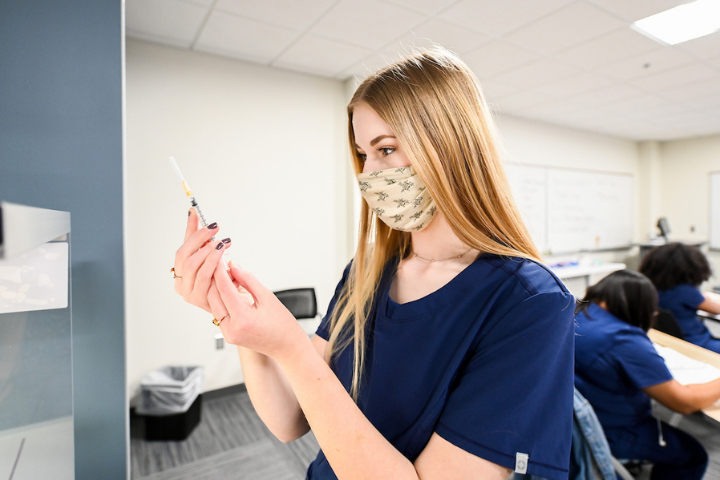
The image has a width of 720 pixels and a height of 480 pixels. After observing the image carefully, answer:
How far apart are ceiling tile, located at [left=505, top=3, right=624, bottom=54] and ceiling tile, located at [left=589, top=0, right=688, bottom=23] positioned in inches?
1.9

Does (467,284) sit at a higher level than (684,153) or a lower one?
lower

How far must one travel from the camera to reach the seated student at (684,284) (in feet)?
8.00

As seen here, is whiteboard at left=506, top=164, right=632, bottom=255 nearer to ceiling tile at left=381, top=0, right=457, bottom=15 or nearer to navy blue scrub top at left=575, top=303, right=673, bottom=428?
ceiling tile at left=381, top=0, right=457, bottom=15

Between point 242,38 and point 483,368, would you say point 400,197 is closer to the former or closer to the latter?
point 483,368

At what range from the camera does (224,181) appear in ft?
9.37

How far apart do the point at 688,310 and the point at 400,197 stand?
8.72 ft

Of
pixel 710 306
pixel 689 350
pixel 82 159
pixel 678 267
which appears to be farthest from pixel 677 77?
pixel 82 159

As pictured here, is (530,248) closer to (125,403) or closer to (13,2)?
(125,403)

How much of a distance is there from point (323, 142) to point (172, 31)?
1310 mm

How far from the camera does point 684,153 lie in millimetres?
6020

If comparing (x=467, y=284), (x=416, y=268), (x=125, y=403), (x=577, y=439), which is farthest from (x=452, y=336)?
(x=125, y=403)

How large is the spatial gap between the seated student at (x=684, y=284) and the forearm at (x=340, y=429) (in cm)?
270

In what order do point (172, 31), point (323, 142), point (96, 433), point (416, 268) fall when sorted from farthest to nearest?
point (323, 142) → point (172, 31) → point (96, 433) → point (416, 268)

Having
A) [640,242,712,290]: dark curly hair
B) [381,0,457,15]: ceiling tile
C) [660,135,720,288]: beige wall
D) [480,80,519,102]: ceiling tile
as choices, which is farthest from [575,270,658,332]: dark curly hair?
[660,135,720,288]: beige wall
